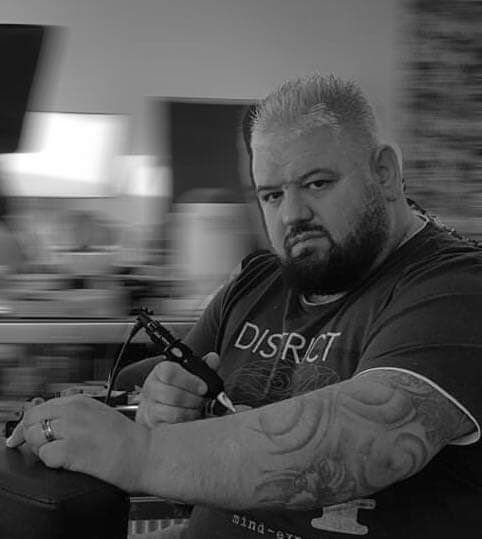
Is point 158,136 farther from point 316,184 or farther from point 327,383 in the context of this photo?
point 327,383

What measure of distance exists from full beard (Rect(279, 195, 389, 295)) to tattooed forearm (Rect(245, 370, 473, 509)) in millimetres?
308

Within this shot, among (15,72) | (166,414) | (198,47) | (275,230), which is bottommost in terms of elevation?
(166,414)

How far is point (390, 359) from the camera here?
3.22 ft

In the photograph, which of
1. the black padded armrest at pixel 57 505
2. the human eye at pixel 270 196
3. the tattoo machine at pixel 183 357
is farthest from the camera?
the human eye at pixel 270 196

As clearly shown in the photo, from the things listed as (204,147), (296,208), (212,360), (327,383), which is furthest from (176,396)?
(204,147)

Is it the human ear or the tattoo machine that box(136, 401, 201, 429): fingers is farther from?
the human ear

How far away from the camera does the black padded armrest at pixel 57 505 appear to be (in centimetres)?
85

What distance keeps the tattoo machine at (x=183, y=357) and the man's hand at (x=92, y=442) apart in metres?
0.19

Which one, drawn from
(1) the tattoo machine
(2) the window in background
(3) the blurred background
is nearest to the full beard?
(1) the tattoo machine

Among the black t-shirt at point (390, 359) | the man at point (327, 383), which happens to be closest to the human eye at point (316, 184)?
the man at point (327, 383)

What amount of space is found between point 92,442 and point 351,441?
29cm

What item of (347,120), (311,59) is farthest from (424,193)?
(347,120)

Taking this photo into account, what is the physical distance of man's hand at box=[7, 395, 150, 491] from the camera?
932mm

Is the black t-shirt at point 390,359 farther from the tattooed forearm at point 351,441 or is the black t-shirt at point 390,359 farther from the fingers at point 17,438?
the fingers at point 17,438
